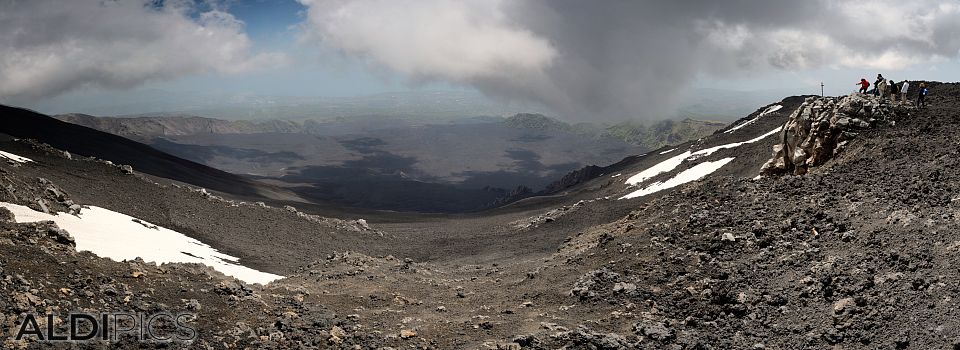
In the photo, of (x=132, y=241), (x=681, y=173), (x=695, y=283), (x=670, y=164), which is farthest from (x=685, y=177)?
Result: (x=132, y=241)

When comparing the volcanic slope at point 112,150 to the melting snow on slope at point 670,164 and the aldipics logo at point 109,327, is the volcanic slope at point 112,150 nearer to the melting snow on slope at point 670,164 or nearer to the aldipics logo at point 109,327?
the melting snow on slope at point 670,164

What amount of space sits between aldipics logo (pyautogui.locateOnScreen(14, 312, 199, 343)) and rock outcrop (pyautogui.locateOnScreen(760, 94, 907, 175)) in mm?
26550

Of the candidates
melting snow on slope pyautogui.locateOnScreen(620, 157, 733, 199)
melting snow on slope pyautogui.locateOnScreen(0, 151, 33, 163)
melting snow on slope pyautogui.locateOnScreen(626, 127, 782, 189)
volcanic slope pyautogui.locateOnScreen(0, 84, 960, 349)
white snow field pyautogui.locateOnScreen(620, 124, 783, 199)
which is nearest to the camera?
volcanic slope pyautogui.locateOnScreen(0, 84, 960, 349)

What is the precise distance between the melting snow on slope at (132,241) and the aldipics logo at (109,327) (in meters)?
11.0

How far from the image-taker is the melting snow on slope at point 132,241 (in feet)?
73.6

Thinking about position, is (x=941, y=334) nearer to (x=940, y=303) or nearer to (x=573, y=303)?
(x=940, y=303)

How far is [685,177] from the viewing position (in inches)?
1923

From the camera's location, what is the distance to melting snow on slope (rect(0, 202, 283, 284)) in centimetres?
2245

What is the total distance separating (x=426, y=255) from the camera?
3881 cm

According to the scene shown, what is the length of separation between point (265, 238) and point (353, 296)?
73.4 ft

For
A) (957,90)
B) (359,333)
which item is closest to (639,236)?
(359,333)

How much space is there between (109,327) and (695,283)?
48.7 ft

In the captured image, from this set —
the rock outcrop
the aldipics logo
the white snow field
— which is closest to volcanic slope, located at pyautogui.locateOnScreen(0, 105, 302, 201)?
the white snow field

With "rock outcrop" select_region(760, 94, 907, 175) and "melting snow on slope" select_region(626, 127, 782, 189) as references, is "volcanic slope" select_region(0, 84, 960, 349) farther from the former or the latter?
"melting snow on slope" select_region(626, 127, 782, 189)
